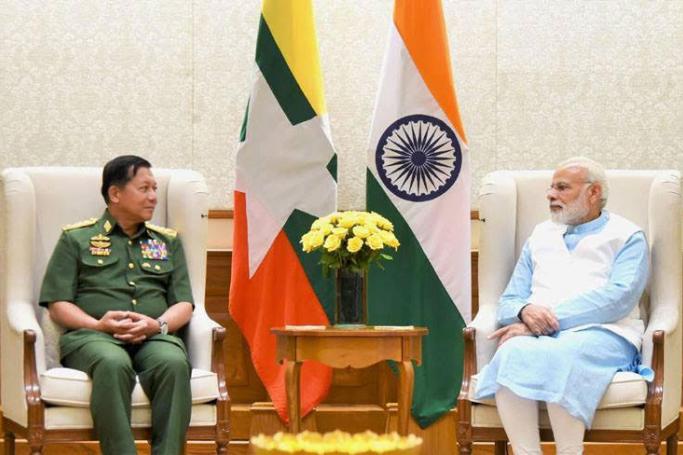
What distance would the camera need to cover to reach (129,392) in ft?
12.6

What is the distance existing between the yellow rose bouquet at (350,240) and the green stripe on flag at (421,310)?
67 centimetres

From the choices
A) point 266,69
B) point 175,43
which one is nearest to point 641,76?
point 266,69

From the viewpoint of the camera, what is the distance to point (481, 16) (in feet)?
17.6

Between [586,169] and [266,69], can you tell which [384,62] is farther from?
[586,169]

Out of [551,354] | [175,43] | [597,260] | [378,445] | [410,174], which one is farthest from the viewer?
[175,43]

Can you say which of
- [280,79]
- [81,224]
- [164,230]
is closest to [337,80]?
[280,79]

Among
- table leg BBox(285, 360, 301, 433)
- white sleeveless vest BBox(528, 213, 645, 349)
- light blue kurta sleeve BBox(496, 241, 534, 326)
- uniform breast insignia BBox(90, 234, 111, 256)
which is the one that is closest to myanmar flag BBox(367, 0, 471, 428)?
light blue kurta sleeve BBox(496, 241, 534, 326)

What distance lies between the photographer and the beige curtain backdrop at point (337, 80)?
5.34 meters

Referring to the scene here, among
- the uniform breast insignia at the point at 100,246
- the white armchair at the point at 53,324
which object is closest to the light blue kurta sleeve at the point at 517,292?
the white armchair at the point at 53,324

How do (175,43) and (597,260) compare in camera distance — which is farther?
(175,43)

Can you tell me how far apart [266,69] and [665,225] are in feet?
5.71

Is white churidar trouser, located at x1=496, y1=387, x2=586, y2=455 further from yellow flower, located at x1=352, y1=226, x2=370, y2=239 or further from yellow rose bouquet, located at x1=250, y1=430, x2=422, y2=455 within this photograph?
yellow rose bouquet, located at x1=250, y1=430, x2=422, y2=455

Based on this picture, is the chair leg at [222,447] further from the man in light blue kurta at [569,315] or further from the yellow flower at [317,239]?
the man in light blue kurta at [569,315]

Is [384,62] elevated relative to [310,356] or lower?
elevated
